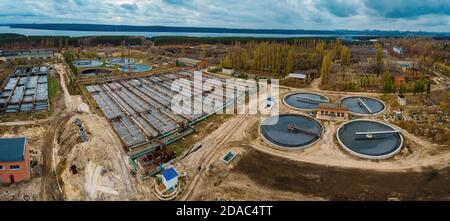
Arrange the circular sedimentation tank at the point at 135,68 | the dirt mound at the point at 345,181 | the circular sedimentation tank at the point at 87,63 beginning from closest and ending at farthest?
1. the dirt mound at the point at 345,181
2. the circular sedimentation tank at the point at 135,68
3. the circular sedimentation tank at the point at 87,63

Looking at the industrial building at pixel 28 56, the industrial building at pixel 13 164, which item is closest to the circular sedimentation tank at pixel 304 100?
the industrial building at pixel 13 164

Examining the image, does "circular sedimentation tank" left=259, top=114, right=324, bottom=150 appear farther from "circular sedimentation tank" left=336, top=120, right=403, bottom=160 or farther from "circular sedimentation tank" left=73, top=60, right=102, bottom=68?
"circular sedimentation tank" left=73, top=60, right=102, bottom=68

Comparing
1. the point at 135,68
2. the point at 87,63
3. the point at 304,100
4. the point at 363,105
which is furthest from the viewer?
the point at 87,63

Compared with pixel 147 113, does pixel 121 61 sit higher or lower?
higher

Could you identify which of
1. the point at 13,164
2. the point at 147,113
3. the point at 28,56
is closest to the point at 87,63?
the point at 28,56

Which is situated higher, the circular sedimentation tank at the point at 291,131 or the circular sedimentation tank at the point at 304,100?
the circular sedimentation tank at the point at 304,100

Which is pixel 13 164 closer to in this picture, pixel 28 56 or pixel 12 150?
pixel 12 150

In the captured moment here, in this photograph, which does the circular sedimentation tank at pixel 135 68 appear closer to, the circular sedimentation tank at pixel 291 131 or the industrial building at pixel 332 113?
the circular sedimentation tank at pixel 291 131

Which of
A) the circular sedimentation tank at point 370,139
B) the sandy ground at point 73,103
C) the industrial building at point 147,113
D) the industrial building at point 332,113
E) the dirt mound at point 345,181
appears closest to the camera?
the dirt mound at point 345,181
